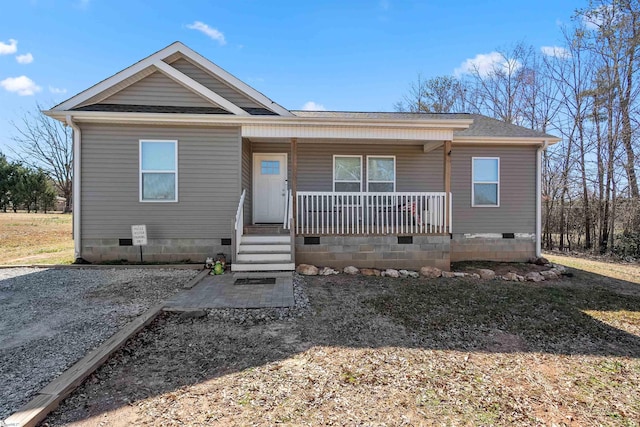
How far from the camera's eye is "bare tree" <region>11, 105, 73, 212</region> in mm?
29969

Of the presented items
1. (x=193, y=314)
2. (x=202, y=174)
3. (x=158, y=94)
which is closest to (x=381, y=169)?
(x=202, y=174)

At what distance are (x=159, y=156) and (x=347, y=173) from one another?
15.6 feet

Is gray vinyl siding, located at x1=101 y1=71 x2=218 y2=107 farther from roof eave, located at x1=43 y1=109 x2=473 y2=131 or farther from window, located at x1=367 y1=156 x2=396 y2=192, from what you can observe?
window, located at x1=367 y1=156 x2=396 y2=192

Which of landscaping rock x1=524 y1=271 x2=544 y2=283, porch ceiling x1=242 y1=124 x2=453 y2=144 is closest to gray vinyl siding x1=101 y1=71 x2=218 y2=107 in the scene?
porch ceiling x1=242 y1=124 x2=453 y2=144

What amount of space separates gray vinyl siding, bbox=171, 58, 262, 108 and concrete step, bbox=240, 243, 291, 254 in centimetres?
362

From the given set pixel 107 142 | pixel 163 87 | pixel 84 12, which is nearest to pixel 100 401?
pixel 107 142

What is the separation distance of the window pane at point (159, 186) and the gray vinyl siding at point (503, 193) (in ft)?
23.8

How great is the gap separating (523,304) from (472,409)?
10.8 ft

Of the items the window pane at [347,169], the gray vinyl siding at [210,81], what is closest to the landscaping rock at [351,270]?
the window pane at [347,169]

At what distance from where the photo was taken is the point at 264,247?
22.0 ft

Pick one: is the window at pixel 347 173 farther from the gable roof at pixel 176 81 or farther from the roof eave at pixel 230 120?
the gable roof at pixel 176 81

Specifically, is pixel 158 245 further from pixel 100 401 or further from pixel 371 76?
A: pixel 371 76

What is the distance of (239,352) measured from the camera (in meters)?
3.02

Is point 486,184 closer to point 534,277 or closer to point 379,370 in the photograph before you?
point 534,277
